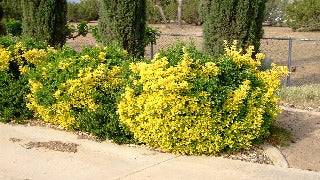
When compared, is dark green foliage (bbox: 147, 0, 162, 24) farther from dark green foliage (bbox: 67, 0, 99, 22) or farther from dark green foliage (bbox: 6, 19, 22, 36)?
dark green foliage (bbox: 6, 19, 22, 36)

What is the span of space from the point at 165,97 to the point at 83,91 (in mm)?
1498

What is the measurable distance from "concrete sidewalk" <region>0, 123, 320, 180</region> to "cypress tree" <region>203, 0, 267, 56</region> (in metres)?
4.27

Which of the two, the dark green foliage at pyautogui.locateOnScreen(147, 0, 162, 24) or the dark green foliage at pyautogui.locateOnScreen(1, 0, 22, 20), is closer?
the dark green foliage at pyautogui.locateOnScreen(1, 0, 22, 20)

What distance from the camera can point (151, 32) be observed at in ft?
41.7

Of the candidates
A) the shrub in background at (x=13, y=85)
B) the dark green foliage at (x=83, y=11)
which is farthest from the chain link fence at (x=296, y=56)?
the dark green foliage at (x=83, y=11)

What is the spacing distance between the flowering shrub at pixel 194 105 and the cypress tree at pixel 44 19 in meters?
6.17

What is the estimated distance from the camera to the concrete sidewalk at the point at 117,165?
18.0 ft

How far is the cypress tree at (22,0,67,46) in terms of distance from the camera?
1217 centimetres

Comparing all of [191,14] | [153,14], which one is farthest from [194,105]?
[153,14]

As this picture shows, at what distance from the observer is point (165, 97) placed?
6.02 metres

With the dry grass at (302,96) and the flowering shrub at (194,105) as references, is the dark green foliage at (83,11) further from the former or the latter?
the flowering shrub at (194,105)

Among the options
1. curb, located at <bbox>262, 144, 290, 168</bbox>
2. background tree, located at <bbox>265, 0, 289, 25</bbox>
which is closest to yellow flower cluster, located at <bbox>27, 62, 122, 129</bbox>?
curb, located at <bbox>262, 144, 290, 168</bbox>

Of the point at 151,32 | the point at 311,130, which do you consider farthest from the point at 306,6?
the point at 311,130

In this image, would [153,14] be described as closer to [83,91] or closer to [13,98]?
[13,98]
